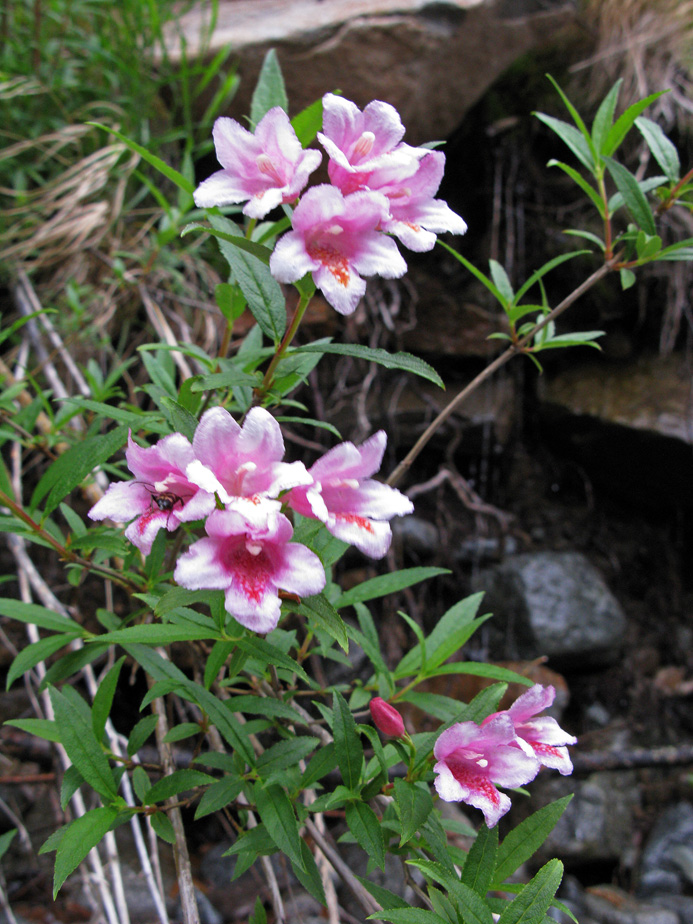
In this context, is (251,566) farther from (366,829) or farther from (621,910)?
(621,910)

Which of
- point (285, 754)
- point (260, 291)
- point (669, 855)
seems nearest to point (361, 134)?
point (260, 291)

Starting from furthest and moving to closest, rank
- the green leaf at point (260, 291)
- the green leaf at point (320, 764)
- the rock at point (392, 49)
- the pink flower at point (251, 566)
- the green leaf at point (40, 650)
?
the rock at point (392, 49), the green leaf at point (40, 650), the green leaf at point (320, 764), the green leaf at point (260, 291), the pink flower at point (251, 566)

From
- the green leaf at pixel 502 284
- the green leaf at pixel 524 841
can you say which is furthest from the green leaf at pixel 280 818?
the green leaf at pixel 502 284

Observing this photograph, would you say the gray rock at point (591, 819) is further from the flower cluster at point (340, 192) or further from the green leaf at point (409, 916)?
the flower cluster at point (340, 192)

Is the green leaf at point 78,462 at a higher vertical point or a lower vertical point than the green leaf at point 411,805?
higher

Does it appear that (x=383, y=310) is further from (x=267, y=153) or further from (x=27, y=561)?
(x=267, y=153)

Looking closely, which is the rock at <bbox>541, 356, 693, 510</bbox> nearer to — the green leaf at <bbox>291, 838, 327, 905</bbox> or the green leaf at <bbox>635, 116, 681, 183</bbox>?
the green leaf at <bbox>635, 116, 681, 183</bbox>

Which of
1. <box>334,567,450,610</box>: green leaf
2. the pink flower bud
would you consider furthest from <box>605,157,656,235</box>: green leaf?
the pink flower bud
